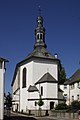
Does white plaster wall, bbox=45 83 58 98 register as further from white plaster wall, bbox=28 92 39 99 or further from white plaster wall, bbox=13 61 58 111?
white plaster wall, bbox=13 61 58 111

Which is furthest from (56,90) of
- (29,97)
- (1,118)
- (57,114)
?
(1,118)

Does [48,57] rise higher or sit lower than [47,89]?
higher

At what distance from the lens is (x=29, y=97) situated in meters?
66.1

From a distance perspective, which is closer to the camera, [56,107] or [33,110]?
[56,107]

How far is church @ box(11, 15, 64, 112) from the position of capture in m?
63.3

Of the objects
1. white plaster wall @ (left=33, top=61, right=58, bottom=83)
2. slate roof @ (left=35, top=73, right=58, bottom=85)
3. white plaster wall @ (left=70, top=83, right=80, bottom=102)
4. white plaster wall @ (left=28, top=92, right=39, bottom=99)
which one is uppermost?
white plaster wall @ (left=33, top=61, right=58, bottom=83)

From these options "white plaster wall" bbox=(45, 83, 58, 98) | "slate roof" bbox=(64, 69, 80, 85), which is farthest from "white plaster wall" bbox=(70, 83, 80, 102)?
"white plaster wall" bbox=(45, 83, 58, 98)

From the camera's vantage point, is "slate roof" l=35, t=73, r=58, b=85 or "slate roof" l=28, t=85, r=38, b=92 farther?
"slate roof" l=28, t=85, r=38, b=92

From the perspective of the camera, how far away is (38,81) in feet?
217

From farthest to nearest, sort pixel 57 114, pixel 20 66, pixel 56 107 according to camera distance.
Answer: pixel 20 66 → pixel 56 107 → pixel 57 114

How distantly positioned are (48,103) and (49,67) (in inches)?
394

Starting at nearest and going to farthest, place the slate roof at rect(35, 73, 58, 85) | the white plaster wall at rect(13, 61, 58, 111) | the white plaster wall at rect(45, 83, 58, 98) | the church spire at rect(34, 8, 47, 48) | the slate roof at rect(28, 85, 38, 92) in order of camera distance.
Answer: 1. the white plaster wall at rect(45, 83, 58, 98)
2. the slate roof at rect(35, 73, 58, 85)
3. the slate roof at rect(28, 85, 38, 92)
4. the white plaster wall at rect(13, 61, 58, 111)
5. the church spire at rect(34, 8, 47, 48)

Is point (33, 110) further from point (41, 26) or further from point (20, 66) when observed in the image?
point (41, 26)

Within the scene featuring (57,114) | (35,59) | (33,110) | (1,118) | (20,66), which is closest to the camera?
(1,118)
